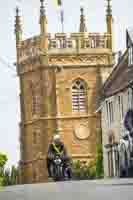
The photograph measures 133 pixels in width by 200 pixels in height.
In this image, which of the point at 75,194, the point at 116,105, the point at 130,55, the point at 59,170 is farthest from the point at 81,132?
the point at 75,194

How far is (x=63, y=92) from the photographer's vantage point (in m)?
99.6

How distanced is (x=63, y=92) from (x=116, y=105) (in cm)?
2900

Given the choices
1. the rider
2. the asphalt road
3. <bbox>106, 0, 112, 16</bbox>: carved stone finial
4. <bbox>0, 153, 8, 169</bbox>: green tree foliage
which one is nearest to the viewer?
the asphalt road

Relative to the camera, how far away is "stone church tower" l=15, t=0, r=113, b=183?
326 feet

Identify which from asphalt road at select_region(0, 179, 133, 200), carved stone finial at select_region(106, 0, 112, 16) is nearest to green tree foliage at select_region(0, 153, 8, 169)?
carved stone finial at select_region(106, 0, 112, 16)

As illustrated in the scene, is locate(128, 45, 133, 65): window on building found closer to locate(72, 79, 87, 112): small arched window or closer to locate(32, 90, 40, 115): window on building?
locate(72, 79, 87, 112): small arched window

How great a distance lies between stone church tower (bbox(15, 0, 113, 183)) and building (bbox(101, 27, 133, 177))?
21215mm

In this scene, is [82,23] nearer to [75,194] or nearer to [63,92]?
[63,92]

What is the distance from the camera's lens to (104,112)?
75.9 meters

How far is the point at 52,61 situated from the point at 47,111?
412 centimetres

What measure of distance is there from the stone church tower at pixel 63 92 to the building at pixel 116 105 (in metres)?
21.2

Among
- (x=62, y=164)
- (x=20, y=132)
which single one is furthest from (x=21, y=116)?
(x=62, y=164)

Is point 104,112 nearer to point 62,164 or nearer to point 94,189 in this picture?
point 62,164

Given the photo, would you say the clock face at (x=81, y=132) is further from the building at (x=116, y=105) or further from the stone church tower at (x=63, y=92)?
the building at (x=116, y=105)
